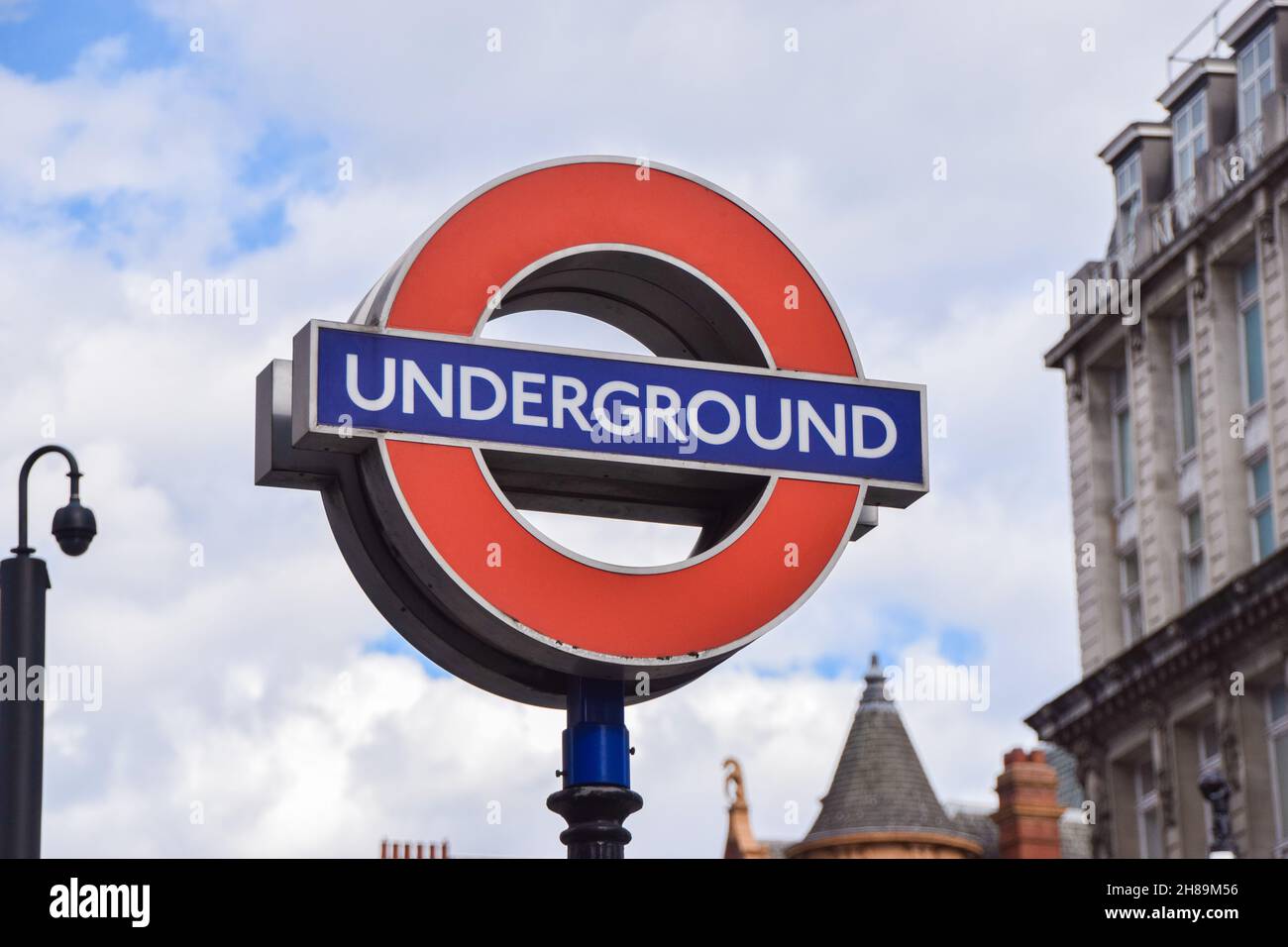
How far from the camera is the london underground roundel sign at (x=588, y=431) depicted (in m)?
8.52

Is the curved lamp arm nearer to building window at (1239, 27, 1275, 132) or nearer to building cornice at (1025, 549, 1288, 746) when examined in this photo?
building cornice at (1025, 549, 1288, 746)

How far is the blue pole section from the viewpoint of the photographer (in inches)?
347

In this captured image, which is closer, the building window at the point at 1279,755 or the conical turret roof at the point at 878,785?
the building window at the point at 1279,755

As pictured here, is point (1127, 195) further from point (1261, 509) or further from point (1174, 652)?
point (1174, 652)

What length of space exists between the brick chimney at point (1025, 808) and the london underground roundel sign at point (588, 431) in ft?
124

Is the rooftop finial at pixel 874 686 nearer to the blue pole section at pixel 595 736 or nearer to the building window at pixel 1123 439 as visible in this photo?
the building window at pixel 1123 439

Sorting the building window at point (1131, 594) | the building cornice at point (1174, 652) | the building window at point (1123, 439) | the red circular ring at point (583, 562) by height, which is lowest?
the red circular ring at point (583, 562)

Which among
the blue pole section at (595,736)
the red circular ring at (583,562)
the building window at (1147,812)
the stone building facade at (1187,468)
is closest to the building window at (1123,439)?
the stone building facade at (1187,468)

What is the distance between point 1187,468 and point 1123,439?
9.51 feet

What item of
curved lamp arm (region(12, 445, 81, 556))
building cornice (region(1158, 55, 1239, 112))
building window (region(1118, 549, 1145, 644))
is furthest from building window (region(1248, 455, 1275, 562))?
curved lamp arm (region(12, 445, 81, 556))

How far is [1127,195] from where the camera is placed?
44.4 m

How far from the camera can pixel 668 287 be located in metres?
9.43
